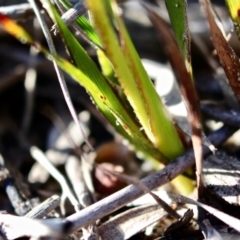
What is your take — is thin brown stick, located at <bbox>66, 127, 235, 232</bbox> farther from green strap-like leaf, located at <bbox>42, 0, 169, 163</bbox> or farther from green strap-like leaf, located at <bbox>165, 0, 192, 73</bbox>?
green strap-like leaf, located at <bbox>165, 0, 192, 73</bbox>

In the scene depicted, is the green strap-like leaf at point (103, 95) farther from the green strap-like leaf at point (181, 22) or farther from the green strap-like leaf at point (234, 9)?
the green strap-like leaf at point (234, 9)

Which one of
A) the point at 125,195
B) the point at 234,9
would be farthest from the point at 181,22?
the point at 125,195

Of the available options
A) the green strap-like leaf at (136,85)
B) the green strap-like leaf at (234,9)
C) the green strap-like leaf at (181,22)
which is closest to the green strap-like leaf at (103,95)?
the green strap-like leaf at (136,85)

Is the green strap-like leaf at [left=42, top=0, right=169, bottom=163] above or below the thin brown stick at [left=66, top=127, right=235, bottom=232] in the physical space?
above

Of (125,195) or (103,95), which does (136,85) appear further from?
(125,195)

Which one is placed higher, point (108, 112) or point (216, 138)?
point (108, 112)

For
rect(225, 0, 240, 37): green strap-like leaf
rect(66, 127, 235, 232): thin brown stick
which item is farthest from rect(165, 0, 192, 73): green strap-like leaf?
rect(66, 127, 235, 232): thin brown stick

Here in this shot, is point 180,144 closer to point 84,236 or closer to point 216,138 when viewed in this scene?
point 216,138

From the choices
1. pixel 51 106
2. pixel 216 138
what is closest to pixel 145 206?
pixel 216 138

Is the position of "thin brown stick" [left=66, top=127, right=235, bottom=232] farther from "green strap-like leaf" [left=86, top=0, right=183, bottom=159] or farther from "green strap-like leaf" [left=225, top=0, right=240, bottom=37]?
"green strap-like leaf" [left=225, top=0, right=240, bottom=37]

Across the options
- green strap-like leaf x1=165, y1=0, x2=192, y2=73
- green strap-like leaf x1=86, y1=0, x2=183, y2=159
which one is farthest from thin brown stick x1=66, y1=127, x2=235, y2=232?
green strap-like leaf x1=165, y1=0, x2=192, y2=73

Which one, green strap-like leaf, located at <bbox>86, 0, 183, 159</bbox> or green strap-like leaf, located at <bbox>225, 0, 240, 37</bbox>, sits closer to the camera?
green strap-like leaf, located at <bbox>86, 0, 183, 159</bbox>
